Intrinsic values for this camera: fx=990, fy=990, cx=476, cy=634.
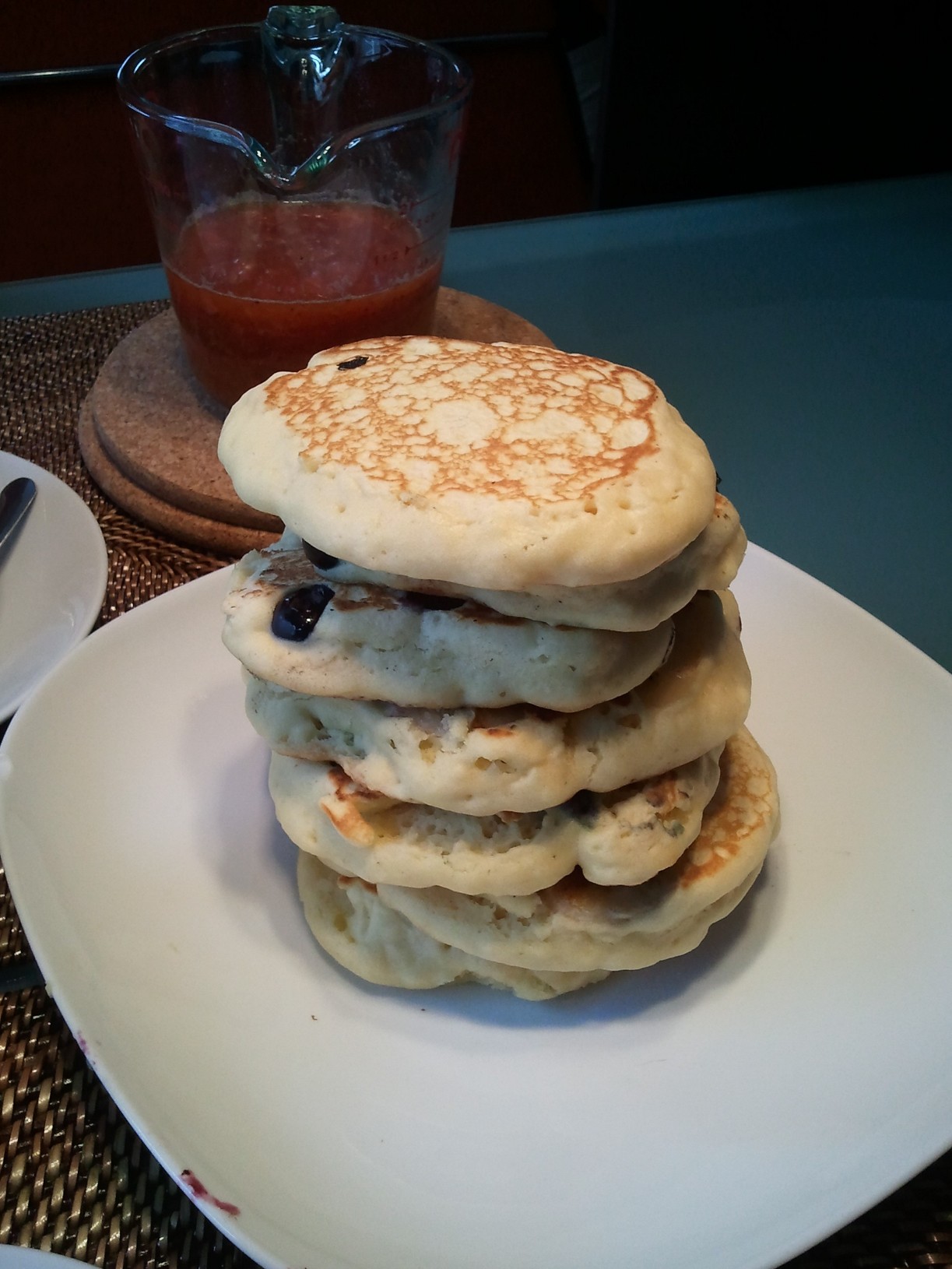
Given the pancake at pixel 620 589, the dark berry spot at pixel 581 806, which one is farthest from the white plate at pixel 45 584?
the dark berry spot at pixel 581 806

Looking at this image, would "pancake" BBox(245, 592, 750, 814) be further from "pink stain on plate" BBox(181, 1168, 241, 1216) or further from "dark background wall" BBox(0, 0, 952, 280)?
"dark background wall" BBox(0, 0, 952, 280)

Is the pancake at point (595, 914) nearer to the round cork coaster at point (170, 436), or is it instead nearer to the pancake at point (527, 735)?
the pancake at point (527, 735)

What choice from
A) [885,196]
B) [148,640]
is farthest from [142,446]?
[885,196]

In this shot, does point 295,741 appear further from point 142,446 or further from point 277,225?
point 277,225

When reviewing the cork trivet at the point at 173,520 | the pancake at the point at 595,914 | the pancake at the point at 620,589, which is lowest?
the cork trivet at the point at 173,520

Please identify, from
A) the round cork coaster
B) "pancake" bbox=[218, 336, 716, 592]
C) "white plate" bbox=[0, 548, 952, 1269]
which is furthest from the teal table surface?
"pancake" bbox=[218, 336, 716, 592]

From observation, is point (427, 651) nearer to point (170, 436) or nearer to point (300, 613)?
point (300, 613)
